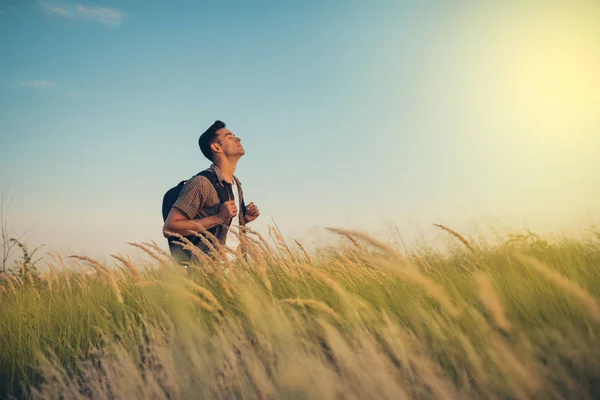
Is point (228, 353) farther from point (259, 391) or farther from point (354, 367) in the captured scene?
point (354, 367)

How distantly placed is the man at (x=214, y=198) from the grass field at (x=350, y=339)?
2.94 ft

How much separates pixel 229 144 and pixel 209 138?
0.96 feet

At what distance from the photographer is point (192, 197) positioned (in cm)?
372

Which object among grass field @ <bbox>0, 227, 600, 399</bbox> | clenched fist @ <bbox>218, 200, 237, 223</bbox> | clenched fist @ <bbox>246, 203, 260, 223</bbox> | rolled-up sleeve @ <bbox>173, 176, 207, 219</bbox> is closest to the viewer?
grass field @ <bbox>0, 227, 600, 399</bbox>

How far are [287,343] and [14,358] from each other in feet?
5.81

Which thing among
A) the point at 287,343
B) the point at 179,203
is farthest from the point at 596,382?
the point at 179,203

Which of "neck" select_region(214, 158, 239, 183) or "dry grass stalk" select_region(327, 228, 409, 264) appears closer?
"dry grass stalk" select_region(327, 228, 409, 264)

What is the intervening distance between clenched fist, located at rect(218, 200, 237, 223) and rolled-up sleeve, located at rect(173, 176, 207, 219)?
33 centimetres

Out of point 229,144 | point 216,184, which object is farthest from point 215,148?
point 216,184

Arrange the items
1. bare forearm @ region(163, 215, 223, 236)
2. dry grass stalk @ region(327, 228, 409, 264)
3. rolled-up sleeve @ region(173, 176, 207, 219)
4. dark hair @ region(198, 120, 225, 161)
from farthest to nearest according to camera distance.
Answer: dark hair @ region(198, 120, 225, 161) → rolled-up sleeve @ region(173, 176, 207, 219) → bare forearm @ region(163, 215, 223, 236) → dry grass stalk @ region(327, 228, 409, 264)

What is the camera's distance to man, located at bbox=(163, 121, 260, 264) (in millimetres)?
3576

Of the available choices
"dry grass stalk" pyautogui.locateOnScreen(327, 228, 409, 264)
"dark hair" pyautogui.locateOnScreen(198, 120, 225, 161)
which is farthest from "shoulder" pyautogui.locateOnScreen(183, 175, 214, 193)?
"dry grass stalk" pyautogui.locateOnScreen(327, 228, 409, 264)

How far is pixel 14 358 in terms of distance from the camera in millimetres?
2381

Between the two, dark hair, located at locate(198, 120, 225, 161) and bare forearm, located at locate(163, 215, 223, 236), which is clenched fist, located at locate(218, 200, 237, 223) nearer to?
bare forearm, located at locate(163, 215, 223, 236)
